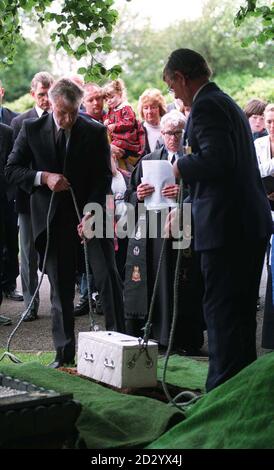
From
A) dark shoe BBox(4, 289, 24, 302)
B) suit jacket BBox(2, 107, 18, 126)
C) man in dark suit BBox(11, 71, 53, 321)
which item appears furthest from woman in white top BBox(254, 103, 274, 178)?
dark shoe BBox(4, 289, 24, 302)

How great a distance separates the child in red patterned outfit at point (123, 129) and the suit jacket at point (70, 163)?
267cm

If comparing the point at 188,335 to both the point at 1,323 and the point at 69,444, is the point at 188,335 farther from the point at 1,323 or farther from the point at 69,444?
the point at 69,444

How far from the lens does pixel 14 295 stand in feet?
39.9

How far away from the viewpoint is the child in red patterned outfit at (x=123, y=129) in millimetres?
11070

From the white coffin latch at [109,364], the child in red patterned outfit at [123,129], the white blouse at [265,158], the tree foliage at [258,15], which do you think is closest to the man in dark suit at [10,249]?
the child in red patterned outfit at [123,129]

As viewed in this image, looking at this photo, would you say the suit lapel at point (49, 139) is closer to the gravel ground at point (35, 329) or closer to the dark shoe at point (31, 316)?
the gravel ground at point (35, 329)

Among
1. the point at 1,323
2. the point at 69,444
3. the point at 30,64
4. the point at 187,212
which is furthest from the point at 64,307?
the point at 30,64

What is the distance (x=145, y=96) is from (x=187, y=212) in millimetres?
2996

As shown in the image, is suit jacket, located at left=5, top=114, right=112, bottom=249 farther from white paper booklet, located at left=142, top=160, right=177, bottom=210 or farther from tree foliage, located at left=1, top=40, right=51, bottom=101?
tree foliage, located at left=1, top=40, right=51, bottom=101

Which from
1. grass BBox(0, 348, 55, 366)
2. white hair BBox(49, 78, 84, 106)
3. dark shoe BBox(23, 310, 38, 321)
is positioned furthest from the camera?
dark shoe BBox(23, 310, 38, 321)

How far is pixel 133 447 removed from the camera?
5426 mm

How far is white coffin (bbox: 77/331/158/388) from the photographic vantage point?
22.8 ft
